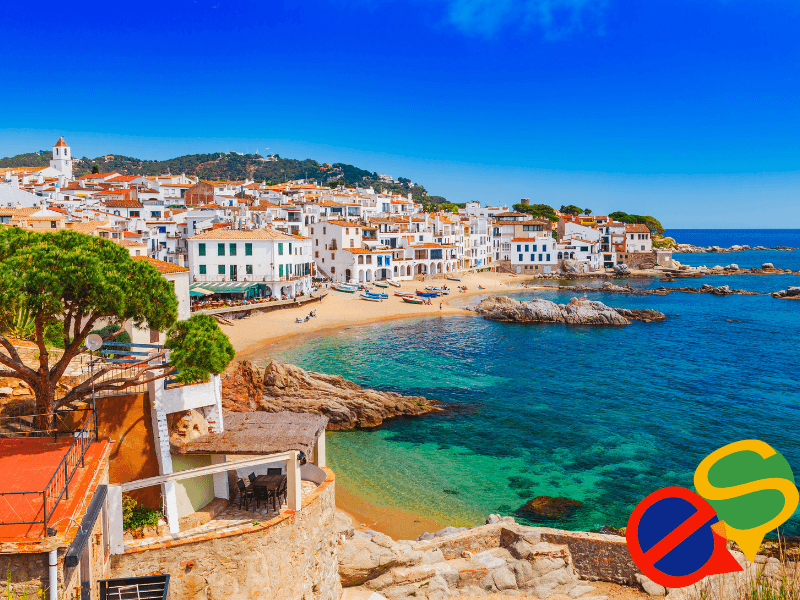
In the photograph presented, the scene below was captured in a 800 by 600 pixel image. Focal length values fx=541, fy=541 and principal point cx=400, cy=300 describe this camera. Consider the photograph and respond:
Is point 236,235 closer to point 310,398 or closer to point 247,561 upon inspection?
point 310,398

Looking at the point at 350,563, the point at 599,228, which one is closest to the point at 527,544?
the point at 350,563

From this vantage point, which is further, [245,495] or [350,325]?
[350,325]

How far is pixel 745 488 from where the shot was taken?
5.43 metres

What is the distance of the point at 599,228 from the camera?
118500mm

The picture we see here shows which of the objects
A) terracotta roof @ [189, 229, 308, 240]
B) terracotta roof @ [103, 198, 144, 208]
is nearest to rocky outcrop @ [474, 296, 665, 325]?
terracotta roof @ [189, 229, 308, 240]

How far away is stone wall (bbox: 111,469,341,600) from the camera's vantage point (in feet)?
32.6

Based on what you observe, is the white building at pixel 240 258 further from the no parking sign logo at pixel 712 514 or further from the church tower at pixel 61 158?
the church tower at pixel 61 158

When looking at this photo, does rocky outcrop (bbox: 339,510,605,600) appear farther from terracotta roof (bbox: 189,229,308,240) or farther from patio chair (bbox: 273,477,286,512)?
terracotta roof (bbox: 189,229,308,240)

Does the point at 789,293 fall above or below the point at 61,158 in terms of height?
below

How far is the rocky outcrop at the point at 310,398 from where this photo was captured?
26.8 meters

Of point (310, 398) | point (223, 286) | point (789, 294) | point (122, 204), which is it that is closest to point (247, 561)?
point (310, 398)

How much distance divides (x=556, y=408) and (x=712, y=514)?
25.5 meters

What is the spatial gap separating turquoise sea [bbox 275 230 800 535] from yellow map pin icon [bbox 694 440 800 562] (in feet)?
44.7

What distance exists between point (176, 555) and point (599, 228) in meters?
120
